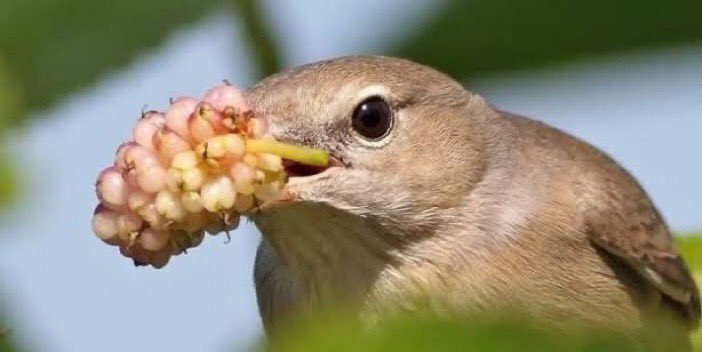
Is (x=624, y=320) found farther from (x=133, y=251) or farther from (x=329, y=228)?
(x=133, y=251)

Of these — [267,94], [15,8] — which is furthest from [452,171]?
[15,8]

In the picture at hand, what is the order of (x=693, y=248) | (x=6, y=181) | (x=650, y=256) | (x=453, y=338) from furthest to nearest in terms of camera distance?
1. (x=650, y=256)
2. (x=693, y=248)
3. (x=6, y=181)
4. (x=453, y=338)

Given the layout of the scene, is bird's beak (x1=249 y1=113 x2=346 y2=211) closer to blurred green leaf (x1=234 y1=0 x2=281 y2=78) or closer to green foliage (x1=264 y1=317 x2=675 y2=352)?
blurred green leaf (x1=234 y1=0 x2=281 y2=78)

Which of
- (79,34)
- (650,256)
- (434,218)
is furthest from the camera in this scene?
(650,256)

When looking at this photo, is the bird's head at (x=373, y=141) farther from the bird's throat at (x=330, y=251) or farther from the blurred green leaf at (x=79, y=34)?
the blurred green leaf at (x=79, y=34)

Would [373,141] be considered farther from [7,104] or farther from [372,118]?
[7,104]

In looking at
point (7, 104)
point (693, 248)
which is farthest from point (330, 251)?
point (7, 104)
